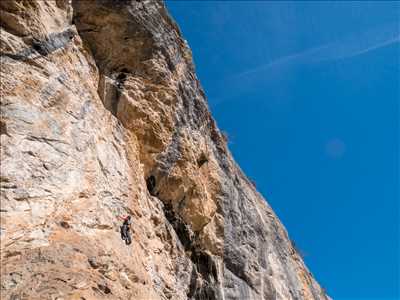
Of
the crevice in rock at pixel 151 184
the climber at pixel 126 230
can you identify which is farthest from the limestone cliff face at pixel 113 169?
the climber at pixel 126 230

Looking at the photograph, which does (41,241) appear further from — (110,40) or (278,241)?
(278,241)

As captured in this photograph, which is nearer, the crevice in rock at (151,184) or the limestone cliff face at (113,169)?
the limestone cliff face at (113,169)

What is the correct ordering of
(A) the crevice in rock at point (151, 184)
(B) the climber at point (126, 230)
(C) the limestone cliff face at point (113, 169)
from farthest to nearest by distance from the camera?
1. (A) the crevice in rock at point (151, 184)
2. (B) the climber at point (126, 230)
3. (C) the limestone cliff face at point (113, 169)

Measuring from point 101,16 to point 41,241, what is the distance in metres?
9.66

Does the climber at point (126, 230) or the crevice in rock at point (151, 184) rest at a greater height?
the crevice in rock at point (151, 184)

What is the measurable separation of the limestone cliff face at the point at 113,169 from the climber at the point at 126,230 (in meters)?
0.18

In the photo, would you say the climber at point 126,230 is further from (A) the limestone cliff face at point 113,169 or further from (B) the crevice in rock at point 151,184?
(B) the crevice in rock at point 151,184

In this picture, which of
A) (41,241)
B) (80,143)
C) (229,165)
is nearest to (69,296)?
(41,241)

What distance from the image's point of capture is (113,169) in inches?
403

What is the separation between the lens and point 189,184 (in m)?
15.0

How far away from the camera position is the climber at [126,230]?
9047 mm

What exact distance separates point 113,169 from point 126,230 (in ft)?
6.06

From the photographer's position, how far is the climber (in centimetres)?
905

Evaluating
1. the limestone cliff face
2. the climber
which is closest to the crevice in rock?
the limestone cliff face
